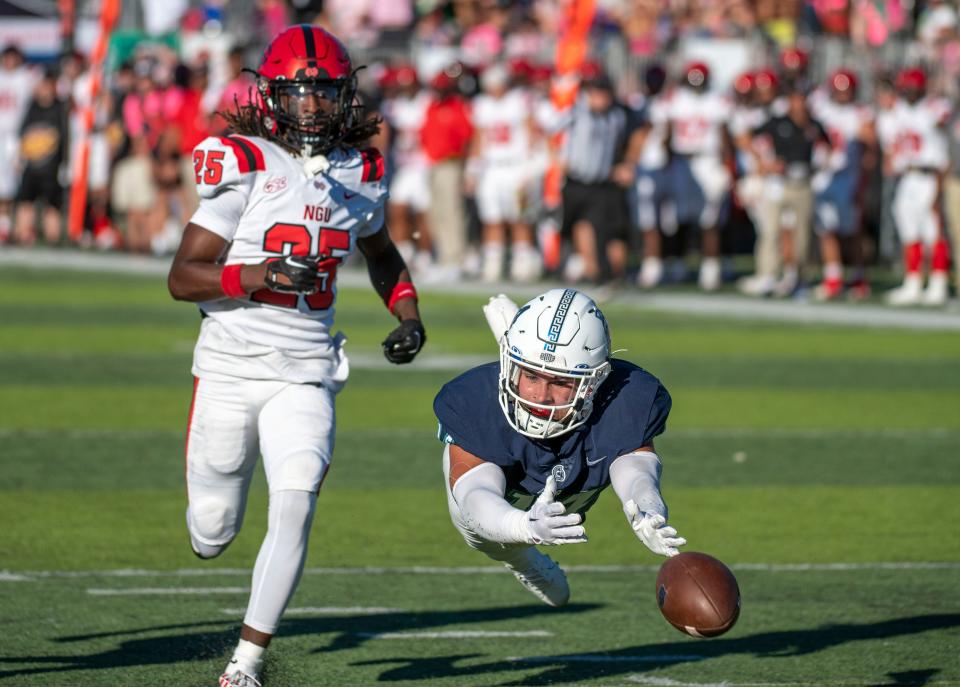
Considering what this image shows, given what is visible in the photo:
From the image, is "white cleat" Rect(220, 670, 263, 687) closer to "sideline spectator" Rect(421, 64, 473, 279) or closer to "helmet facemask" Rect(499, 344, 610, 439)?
"helmet facemask" Rect(499, 344, 610, 439)

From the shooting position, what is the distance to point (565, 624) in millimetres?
6344

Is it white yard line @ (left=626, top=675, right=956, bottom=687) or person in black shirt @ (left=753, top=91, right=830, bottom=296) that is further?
person in black shirt @ (left=753, top=91, right=830, bottom=296)

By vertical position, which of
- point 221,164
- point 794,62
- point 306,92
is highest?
point 794,62

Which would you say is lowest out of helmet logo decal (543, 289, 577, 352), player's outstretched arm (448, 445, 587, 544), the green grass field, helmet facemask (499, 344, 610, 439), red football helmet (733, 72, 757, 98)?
the green grass field

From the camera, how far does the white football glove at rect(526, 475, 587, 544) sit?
4348 mm

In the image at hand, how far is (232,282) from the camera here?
209 inches

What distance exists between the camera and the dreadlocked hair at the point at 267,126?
5.65 metres

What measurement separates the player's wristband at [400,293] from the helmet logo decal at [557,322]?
1.01 metres

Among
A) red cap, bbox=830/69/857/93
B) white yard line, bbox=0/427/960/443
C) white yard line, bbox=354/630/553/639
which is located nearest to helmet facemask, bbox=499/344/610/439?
white yard line, bbox=354/630/553/639

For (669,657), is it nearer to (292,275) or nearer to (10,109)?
(292,275)

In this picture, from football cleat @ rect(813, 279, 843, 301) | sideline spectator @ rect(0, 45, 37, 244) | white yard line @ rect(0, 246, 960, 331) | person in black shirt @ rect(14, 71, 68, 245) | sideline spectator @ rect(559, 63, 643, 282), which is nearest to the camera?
white yard line @ rect(0, 246, 960, 331)

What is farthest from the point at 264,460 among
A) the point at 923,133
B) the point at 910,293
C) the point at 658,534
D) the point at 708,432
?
the point at 910,293

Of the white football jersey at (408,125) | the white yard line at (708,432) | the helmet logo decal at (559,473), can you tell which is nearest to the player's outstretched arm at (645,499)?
the helmet logo decal at (559,473)

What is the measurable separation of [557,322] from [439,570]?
2.48m
